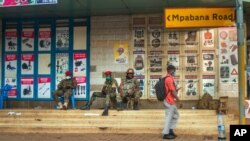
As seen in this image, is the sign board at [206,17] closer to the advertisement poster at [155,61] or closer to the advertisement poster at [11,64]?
the advertisement poster at [155,61]

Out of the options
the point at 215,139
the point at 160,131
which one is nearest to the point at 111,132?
the point at 160,131

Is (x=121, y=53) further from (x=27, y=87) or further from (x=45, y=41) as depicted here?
(x=27, y=87)

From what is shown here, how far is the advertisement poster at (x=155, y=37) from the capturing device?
15348mm

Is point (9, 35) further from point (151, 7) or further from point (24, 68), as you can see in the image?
point (151, 7)

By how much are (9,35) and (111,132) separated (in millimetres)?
5669

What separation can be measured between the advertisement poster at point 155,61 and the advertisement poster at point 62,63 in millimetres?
2789

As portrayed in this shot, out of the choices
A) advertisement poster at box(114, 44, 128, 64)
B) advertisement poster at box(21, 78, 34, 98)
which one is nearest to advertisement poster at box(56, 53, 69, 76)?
advertisement poster at box(21, 78, 34, 98)

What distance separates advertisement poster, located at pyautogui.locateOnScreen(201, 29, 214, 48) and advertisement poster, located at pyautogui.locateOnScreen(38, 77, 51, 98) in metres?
5.23

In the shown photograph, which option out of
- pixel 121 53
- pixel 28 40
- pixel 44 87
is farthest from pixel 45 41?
pixel 121 53

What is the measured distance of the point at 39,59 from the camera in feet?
53.0

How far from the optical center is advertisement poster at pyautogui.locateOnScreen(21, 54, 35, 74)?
53.2 feet

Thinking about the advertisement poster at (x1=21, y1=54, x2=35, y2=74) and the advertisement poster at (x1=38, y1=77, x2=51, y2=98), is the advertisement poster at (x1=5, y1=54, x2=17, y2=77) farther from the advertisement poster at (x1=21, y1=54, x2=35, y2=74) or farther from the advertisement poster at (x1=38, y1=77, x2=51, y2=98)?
the advertisement poster at (x1=38, y1=77, x2=51, y2=98)

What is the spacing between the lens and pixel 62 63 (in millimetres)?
15984

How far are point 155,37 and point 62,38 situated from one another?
310 centimetres
